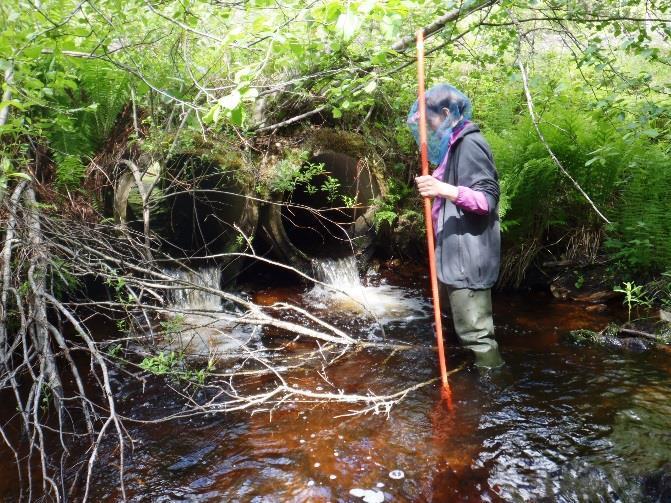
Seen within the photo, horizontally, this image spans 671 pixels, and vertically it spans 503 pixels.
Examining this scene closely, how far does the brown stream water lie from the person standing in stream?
639 millimetres

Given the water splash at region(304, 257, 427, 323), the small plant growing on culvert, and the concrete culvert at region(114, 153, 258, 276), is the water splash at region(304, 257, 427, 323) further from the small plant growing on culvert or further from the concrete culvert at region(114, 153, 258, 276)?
the small plant growing on culvert

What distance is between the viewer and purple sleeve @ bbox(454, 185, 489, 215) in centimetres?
357

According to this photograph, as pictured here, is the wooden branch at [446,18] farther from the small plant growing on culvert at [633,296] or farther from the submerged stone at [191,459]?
the submerged stone at [191,459]

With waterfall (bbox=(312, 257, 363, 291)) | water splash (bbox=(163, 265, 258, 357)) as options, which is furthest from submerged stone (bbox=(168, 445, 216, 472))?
waterfall (bbox=(312, 257, 363, 291))

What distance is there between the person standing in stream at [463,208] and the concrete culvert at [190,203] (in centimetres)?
231

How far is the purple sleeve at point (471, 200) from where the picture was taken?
357 centimetres

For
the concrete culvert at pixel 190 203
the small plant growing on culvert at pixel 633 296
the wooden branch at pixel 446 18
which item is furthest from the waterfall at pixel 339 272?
the small plant growing on culvert at pixel 633 296

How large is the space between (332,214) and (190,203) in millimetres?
2487

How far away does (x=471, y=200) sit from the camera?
3.57 metres

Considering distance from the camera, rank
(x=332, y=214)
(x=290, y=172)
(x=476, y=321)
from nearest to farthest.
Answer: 1. (x=476, y=321)
2. (x=290, y=172)
3. (x=332, y=214)

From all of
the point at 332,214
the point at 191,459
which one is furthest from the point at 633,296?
the point at 191,459

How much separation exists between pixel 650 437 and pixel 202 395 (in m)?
3.38

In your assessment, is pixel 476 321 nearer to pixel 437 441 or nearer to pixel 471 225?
pixel 471 225

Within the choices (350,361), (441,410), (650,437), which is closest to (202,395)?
(350,361)
